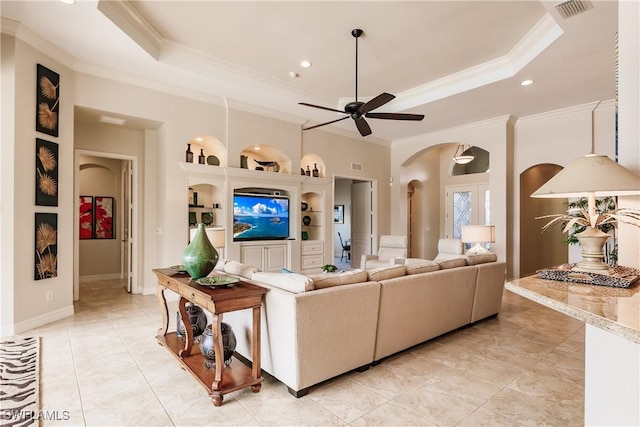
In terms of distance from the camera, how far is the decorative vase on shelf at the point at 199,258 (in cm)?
273

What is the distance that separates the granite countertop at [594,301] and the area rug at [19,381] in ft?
9.81

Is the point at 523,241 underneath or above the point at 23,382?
above

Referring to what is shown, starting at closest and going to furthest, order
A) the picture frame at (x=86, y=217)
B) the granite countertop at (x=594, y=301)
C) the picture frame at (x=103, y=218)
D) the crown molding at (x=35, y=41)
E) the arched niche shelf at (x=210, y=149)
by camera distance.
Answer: the granite countertop at (x=594, y=301) < the crown molding at (x=35, y=41) < the arched niche shelf at (x=210, y=149) < the picture frame at (x=86, y=217) < the picture frame at (x=103, y=218)

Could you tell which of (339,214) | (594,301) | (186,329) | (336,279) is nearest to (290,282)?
(336,279)

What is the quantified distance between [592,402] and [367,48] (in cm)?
418

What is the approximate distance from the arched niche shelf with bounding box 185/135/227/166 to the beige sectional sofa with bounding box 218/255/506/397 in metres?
2.93

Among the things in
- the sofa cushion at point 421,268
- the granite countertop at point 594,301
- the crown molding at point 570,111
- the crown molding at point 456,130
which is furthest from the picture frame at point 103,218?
the crown molding at point 570,111

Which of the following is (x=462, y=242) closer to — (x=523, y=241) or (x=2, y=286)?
(x=523, y=241)

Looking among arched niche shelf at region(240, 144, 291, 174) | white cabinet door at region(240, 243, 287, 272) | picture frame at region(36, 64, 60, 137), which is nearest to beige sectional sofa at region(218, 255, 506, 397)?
white cabinet door at region(240, 243, 287, 272)

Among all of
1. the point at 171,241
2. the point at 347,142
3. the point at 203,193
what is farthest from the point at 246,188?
the point at 347,142

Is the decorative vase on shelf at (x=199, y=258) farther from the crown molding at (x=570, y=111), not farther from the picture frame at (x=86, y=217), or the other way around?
the crown molding at (x=570, y=111)

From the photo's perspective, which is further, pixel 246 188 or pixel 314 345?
pixel 246 188

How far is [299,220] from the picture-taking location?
6969 mm

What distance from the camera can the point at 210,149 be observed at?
20.3 ft
